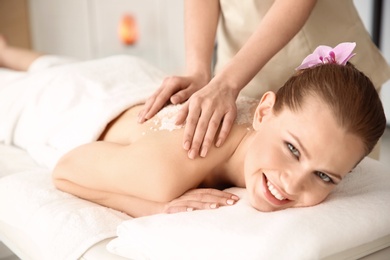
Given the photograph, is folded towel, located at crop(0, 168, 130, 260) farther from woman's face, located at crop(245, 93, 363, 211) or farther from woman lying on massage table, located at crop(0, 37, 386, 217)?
woman's face, located at crop(245, 93, 363, 211)

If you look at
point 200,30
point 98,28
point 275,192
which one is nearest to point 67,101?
point 200,30

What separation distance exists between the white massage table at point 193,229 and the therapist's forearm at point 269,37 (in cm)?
37

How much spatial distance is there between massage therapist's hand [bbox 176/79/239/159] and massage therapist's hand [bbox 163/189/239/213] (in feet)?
0.32

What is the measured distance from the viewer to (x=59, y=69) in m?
2.18

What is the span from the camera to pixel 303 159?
3.85 ft

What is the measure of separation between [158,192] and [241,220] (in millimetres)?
273

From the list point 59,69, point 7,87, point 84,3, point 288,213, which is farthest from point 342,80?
point 84,3

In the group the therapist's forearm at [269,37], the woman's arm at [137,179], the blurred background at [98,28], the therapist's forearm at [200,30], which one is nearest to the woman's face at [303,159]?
the woman's arm at [137,179]

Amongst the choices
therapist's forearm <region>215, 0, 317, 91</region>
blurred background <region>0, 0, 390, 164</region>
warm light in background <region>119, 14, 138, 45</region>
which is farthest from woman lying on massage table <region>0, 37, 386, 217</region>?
warm light in background <region>119, 14, 138, 45</region>

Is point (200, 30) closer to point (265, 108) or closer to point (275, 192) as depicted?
point (265, 108)

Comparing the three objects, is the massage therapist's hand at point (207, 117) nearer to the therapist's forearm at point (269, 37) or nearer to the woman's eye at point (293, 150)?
the therapist's forearm at point (269, 37)

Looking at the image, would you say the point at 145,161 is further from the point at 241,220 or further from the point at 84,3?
the point at 84,3

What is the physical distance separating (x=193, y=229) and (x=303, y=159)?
270mm

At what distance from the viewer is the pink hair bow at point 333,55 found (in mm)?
1291
